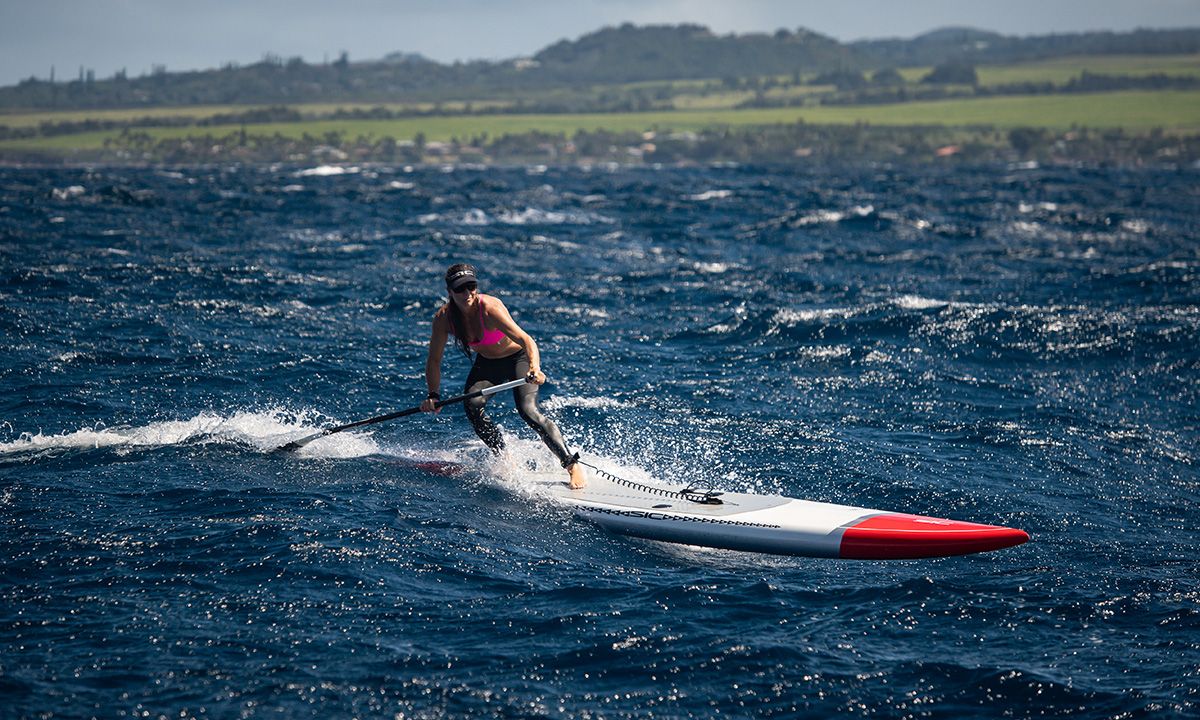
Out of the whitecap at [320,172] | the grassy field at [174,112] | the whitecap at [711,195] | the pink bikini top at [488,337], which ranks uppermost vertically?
the grassy field at [174,112]

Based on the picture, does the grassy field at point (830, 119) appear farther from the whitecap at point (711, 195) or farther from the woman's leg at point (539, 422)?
the woman's leg at point (539, 422)

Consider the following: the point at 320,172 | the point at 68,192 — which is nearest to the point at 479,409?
the point at 68,192

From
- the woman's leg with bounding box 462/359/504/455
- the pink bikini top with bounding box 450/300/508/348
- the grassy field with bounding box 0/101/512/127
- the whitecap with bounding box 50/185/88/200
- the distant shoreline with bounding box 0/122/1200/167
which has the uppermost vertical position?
the grassy field with bounding box 0/101/512/127

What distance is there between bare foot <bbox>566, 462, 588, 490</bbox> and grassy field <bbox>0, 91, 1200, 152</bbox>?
11975 cm

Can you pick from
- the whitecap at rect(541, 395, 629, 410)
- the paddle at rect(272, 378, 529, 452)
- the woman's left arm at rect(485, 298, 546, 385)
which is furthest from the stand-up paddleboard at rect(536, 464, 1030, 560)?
the whitecap at rect(541, 395, 629, 410)

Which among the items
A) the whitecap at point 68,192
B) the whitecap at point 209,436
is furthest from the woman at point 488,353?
the whitecap at point 68,192

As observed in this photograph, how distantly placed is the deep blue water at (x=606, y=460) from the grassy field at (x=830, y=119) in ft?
358

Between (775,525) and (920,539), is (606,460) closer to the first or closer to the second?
(775,525)

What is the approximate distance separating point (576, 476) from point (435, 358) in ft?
6.75

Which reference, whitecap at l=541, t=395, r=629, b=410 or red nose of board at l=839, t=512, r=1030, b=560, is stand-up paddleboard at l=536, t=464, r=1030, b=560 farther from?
whitecap at l=541, t=395, r=629, b=410

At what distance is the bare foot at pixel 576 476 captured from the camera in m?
12.6

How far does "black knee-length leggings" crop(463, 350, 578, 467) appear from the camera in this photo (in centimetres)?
1265

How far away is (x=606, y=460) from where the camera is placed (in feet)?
46.7

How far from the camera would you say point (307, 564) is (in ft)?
33.2
